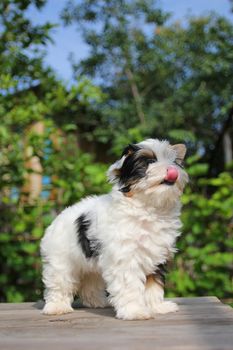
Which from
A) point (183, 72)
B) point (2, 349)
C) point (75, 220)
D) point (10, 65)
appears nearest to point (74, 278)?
point (75, 220)

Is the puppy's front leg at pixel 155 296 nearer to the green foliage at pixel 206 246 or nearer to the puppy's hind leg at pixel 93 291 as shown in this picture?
the puppy's hind leg at pixel 93 291

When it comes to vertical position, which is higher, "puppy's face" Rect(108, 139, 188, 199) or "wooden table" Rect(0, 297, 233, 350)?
"puppy's face" Rect(108, 139, 188, 199)

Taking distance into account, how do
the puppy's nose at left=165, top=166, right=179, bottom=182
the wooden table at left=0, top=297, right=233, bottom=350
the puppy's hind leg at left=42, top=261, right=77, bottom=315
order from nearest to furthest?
1. the wooden table at left=0, top=297, right=233, bottom=350
2. the puppy's nose at left=165, top=166, right=179, bottom=182
3. the puppy's hind leg at left=42, top=261, right=77, bottom=315

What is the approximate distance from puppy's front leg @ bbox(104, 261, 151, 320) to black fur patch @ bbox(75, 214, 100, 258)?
0.19 metres

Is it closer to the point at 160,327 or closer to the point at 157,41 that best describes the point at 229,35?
the point at 157,41

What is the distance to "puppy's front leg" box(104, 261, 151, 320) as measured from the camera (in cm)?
290

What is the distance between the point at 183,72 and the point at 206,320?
20622 millimetres

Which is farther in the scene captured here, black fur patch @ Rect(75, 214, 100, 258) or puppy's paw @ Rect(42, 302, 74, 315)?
puppy's paw @ Rect(42, 302, 74, 315)

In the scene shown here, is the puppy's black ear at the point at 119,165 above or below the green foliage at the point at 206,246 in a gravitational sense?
above

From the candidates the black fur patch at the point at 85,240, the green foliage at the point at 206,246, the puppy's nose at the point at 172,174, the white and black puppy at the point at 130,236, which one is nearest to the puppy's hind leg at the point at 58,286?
the white and black puppy at the point at 130,236

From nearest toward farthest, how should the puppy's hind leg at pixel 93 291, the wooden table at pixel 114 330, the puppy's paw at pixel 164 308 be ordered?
1. the wooden table at pixel 114 330
2. the puppy's paw at pixel 164 308
3. the puppy's hind leg at pixel 93 291

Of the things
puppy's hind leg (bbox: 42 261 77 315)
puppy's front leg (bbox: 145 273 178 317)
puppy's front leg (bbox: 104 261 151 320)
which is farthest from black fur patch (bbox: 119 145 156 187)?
puppy's hind leg (bbox: 42 261 77 315)

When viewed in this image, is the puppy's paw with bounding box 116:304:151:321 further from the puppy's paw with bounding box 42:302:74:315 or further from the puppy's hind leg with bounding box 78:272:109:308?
the puppy's hind leg with bounding box 78:272:109:308

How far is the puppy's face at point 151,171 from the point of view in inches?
112
